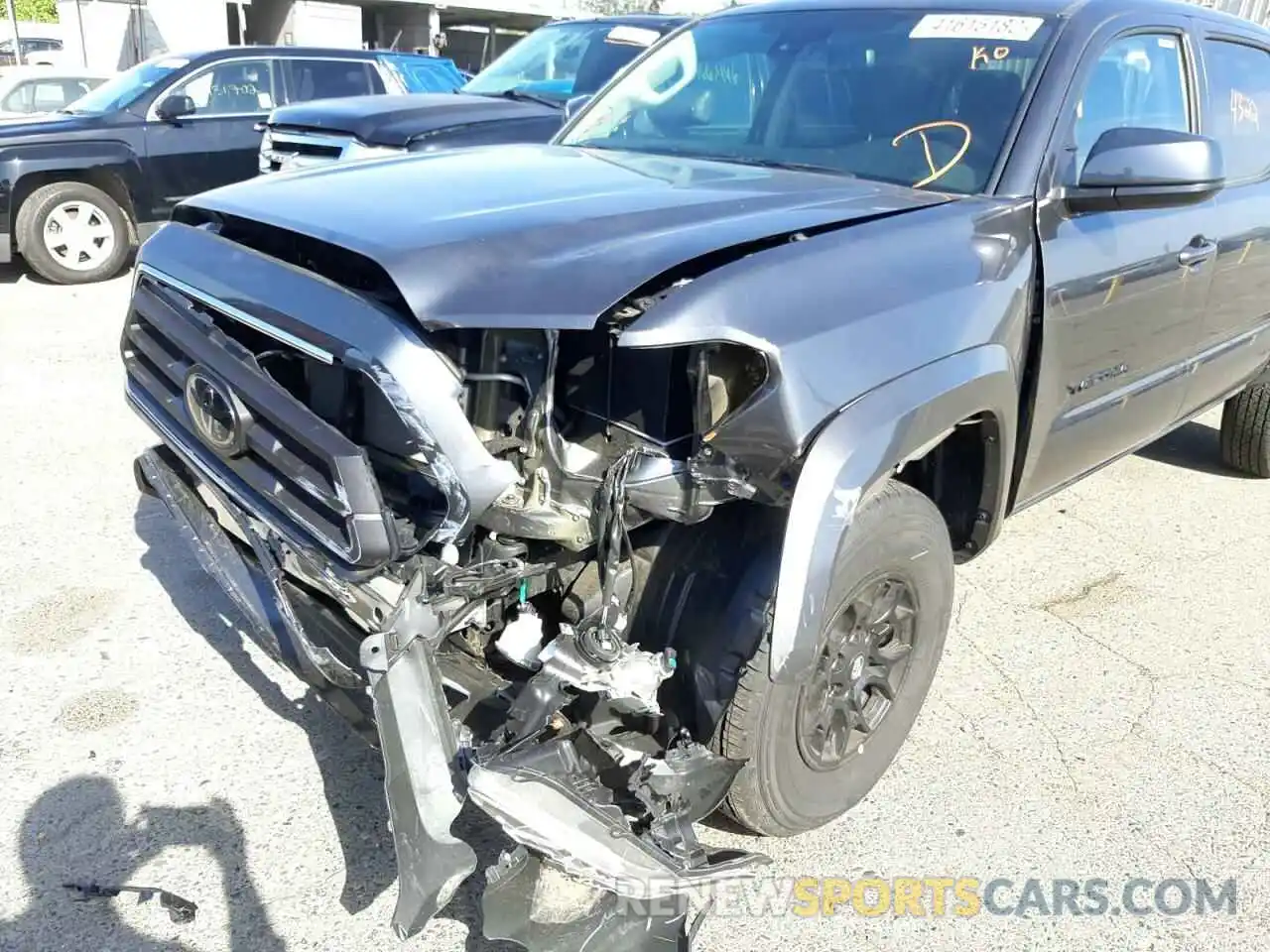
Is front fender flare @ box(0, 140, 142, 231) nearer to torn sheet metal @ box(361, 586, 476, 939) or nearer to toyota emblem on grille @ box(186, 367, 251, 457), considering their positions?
toyota emblem on grille @ box(186, 367, 251, 457)

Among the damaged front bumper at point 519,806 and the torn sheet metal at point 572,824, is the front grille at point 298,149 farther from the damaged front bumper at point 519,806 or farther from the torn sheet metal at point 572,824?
the torn sheet metal at point 572,824

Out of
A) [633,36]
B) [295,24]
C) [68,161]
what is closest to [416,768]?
[633,36]

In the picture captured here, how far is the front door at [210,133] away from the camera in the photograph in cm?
838

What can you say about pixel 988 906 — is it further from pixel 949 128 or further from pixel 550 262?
pixel 949 128

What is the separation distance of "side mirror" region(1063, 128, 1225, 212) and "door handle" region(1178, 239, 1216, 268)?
0.48 m

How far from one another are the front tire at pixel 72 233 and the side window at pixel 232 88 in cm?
114

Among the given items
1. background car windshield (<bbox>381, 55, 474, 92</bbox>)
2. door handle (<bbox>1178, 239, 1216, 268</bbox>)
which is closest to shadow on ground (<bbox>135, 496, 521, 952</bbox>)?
door handle (<bbox>1178, 239, 1216, 268</bbox>)

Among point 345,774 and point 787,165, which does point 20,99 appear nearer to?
point 787,165

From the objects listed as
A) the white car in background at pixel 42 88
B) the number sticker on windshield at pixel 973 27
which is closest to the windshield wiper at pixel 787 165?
the number sticker on windshield at pixel 973 27

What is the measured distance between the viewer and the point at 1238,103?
378 centimetres

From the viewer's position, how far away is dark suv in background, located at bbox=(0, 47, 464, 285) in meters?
7.91

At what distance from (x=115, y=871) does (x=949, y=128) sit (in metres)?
2.84

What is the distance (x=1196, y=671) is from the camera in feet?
11.2

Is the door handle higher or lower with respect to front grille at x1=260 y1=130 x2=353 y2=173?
lower
